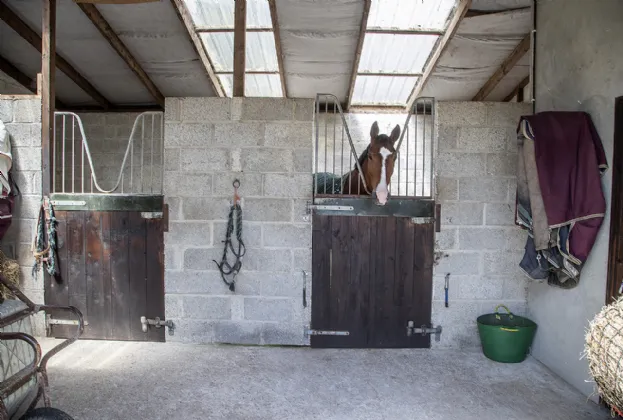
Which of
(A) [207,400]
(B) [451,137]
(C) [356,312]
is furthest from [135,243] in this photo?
(B) [451,137]

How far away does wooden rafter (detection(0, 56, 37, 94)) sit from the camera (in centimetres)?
526

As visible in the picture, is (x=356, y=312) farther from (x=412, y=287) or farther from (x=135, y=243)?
(x=135, y=243)

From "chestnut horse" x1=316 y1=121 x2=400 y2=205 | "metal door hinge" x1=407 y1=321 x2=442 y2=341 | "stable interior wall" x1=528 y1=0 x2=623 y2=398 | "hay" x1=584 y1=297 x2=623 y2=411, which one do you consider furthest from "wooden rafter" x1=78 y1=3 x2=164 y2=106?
"hay" x1=584 y1=297 x2=623 y2=411

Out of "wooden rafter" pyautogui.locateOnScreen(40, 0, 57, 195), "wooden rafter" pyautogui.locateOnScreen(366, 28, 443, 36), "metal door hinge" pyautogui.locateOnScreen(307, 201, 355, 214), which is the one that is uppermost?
"wooden rafter" pyautogui.locateOnScreen(366, 28, 443, 36)

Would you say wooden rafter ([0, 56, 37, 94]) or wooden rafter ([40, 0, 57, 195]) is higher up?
wooden rafter ([0, 56, 37, 94])

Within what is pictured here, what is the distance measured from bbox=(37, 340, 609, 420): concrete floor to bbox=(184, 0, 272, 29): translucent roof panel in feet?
11.7

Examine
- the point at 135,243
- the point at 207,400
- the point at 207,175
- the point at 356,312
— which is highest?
the point at 207,175

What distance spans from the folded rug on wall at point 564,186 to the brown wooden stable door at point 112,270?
2.80 m

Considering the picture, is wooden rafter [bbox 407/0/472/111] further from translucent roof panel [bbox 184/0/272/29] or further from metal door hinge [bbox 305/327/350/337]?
metal door hinge [bbox 305/327/350/337]

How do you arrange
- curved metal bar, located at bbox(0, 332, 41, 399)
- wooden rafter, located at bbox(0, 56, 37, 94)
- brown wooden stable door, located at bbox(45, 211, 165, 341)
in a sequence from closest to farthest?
1. curved metal bar, located at bbox(0, 332, 41, 399)
2. brown wooden stable door, located at bbox(45, 211, 165, 341)
3. wooden rafter, located at bbox(0, 56, 37, 94)

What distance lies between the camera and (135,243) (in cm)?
336

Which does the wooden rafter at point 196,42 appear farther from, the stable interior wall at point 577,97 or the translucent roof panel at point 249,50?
the stable interior wall at point 577,97

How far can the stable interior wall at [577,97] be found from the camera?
2.42m

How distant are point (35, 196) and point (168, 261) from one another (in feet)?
4.00
